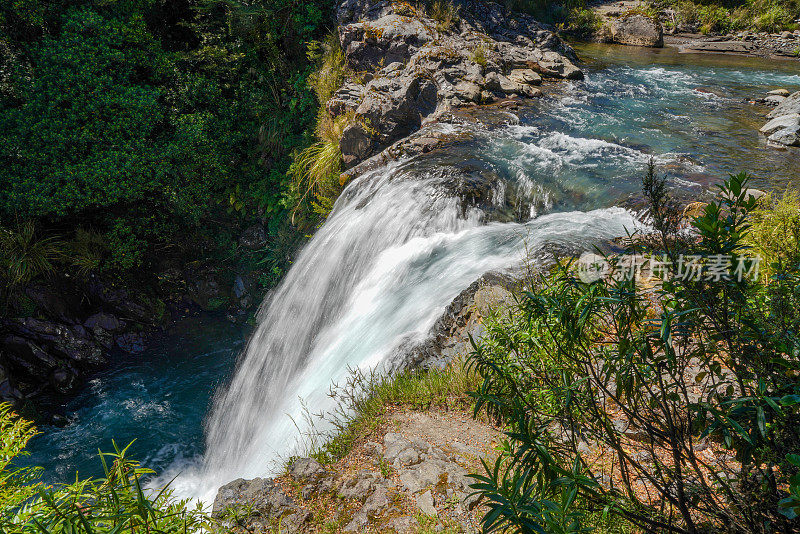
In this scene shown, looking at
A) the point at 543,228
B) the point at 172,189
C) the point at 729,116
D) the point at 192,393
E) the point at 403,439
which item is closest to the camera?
the point at 403,439

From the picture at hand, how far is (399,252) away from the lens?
6488 millimetres

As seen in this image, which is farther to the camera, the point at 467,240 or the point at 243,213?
the point at 243,213

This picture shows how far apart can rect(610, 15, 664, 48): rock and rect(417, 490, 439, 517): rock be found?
1770 centimetres

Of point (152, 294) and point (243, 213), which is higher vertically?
point (243, 213)

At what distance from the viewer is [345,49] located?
33.5ft

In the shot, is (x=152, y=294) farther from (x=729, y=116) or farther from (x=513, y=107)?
(x=729, y=116)

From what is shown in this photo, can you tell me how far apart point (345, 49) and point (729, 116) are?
8586 mm

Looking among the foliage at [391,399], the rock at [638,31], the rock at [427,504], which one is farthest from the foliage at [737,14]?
the rock at [427,504]

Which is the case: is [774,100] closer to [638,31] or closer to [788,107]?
[788,107]

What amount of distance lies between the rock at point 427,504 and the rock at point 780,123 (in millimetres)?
9315

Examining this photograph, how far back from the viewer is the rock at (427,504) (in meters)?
3.04

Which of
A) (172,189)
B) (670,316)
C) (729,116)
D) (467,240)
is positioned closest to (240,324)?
(172,189)

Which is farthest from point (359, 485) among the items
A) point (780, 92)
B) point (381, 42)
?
point (780, 92)

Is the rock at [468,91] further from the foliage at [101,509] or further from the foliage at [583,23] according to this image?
the foliage at [583,23]
